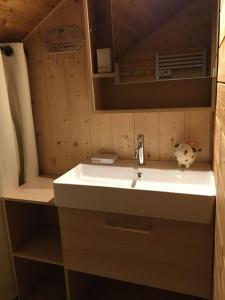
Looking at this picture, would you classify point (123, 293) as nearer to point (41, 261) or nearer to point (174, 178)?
point (41, 261)

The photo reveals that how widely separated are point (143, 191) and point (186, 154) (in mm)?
422

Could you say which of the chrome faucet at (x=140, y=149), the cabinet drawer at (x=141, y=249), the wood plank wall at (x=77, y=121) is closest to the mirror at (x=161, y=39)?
the wood plank wall at (x=77, y=121)

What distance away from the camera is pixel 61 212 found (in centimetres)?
141

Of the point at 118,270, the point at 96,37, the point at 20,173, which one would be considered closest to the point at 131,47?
the point at 96,37

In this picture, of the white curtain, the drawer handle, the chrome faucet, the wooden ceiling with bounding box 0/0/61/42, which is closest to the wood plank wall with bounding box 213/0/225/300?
the drawer handle

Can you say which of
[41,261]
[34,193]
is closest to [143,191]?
[34,193]

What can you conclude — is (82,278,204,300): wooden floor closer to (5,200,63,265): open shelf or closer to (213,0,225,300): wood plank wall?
(5,200,63,265): open shelf

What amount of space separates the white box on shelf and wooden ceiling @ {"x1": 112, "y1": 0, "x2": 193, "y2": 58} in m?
0.06

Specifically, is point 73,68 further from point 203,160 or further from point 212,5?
point 203,160

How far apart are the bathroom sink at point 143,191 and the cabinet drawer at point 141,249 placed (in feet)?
0.24

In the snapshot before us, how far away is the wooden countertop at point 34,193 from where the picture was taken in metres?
1.53

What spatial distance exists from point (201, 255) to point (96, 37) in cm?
127

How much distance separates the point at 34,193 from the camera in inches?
63.8

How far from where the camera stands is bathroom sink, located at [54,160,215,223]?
1123mm
